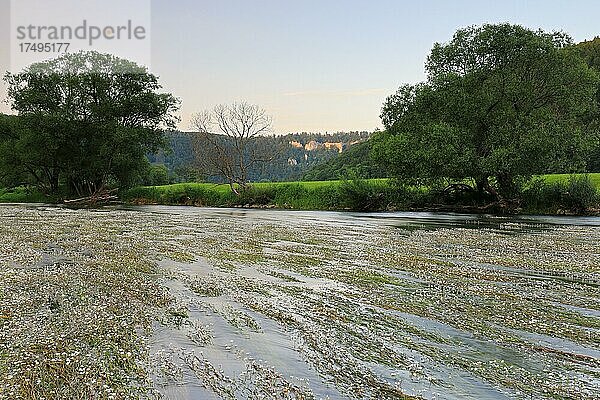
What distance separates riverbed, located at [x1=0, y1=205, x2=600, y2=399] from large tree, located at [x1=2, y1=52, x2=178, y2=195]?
46.5 m

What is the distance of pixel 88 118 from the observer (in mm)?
60594

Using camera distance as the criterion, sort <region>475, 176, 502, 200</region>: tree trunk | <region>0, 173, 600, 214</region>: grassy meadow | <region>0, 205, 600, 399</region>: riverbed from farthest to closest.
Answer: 1. <region>475, 176, 502, 200</region>: tree trunk
2. <region>0, 173, 600, 214</region>: grassy meadow
3. <region>0, 205, 600, 399</region>: riverbed

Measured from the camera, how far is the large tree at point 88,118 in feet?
190

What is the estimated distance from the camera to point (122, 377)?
5.62m

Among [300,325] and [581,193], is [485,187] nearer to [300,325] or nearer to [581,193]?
[581,193]

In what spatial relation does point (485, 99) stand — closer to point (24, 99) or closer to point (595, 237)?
point (595, 237)

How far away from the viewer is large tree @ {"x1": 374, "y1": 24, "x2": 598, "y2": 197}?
3638cm

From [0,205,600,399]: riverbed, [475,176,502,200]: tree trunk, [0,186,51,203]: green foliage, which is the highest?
[475,176,502,200]: tree trunk

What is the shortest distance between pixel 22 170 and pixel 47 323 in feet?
204

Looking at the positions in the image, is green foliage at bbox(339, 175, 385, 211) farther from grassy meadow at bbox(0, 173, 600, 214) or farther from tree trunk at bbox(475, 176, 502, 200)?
tree trunk at bbox(475, 176, 502, 200)

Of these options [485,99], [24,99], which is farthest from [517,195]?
[24,99]

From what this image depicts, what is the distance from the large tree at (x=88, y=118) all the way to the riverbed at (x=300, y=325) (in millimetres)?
46519

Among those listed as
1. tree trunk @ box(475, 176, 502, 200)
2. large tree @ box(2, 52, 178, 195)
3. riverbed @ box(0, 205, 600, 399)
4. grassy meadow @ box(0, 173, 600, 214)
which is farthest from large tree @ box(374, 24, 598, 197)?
large tree @ box(2, 52, 178, 195)

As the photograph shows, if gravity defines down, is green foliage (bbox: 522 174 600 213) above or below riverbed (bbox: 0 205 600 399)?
above
